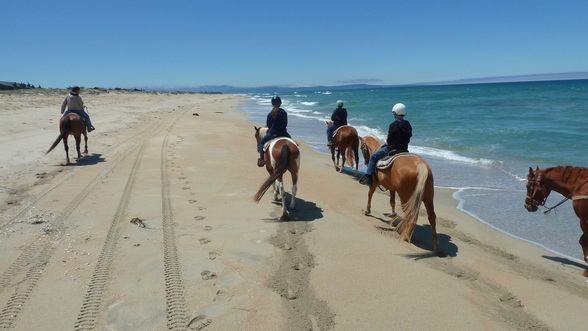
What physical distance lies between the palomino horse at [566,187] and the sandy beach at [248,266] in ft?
2.32

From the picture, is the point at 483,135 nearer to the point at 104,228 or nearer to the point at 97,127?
the point at 104,228

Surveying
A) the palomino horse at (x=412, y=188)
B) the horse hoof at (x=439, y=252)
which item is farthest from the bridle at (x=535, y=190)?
the horse hoof at (x=439, y=252)

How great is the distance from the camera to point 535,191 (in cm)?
536

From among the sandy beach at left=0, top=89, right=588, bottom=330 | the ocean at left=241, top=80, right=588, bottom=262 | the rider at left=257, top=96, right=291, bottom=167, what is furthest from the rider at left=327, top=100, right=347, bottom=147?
the rider at left=257, top=96, right=291, bottom=167

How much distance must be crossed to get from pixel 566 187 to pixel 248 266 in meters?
4.70

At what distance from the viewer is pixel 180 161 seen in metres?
10.8

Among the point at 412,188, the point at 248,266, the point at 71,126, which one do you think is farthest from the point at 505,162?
the point at 71,126

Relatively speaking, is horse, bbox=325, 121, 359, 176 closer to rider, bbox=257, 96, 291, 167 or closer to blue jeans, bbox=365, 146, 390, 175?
rider, bbox=257, 96, 291, 167

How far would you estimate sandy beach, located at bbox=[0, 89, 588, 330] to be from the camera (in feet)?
11.6

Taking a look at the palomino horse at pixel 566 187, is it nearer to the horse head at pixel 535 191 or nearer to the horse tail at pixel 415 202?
the horse head at pixel 535 191

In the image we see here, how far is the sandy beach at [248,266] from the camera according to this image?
11.6ft

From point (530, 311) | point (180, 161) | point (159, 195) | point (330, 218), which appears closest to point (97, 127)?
point (180, 161)

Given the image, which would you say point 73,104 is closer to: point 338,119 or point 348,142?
point 338,119

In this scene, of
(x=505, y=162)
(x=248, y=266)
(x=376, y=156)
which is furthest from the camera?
(x=505, y=162)
